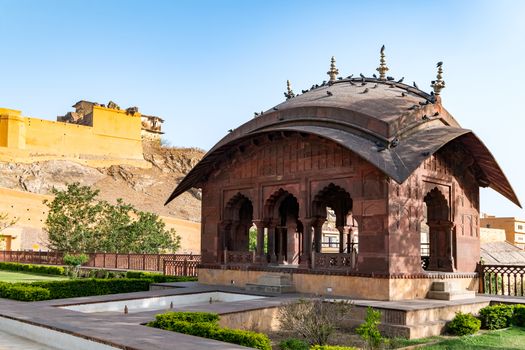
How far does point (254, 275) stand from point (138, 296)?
3.71 m

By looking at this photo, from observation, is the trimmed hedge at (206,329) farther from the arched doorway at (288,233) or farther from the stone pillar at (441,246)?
the arched doorway at (288,233)

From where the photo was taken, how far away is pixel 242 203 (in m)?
18.0

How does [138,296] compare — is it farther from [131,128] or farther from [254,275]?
[131,128]

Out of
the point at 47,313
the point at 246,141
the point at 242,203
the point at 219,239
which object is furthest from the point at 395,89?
the point at 47,313

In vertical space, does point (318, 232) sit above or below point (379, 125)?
below

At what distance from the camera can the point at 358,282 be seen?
1318cm

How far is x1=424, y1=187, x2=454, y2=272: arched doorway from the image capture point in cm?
1494

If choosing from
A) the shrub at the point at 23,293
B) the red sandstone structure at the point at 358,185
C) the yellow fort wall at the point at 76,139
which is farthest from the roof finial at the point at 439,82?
the yellow fort wall at the point at 76,139

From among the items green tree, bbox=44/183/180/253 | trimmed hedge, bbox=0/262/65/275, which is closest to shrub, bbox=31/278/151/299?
trimmed hedge, bbox=0/262/65/275

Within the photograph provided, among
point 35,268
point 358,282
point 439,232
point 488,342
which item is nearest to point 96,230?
point 35,268

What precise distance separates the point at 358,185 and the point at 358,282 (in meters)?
2.34

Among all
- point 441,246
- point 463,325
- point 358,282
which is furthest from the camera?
point 441,246

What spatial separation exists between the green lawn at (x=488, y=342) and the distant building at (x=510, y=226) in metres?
50.4

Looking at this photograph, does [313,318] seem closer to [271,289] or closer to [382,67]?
[271,289]
